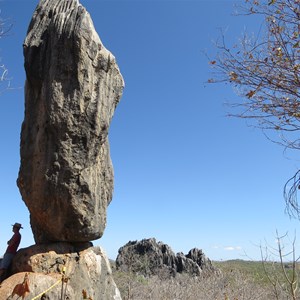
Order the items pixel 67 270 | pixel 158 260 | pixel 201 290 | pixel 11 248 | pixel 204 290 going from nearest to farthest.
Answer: pixel 67 270 → pixel 11 248 → pixel 204 290 → pixel 201 290 → pixel 158 260

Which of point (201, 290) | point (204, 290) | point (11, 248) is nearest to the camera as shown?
point (11, 248)

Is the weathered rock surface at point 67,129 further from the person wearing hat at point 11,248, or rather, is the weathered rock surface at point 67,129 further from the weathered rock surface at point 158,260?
the weathered rock surface at point 158,260

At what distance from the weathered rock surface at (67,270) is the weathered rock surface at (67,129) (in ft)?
0.73

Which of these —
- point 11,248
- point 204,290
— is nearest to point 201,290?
point 204,290

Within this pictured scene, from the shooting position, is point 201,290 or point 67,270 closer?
point 67,270

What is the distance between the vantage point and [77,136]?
5617mm

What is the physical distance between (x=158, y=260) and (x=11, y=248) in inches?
759

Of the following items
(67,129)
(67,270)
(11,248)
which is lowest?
(67,270)

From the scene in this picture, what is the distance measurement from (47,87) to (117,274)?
14393mm

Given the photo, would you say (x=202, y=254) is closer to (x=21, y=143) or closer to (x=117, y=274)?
(x=117, y=274)

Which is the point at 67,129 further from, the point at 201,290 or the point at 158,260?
the point at 158,260

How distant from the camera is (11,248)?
5.91m

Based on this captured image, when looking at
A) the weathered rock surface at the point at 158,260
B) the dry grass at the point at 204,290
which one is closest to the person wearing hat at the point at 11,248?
the dry grass at the point at 204,290

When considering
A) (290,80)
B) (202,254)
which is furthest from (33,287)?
(202,254)
